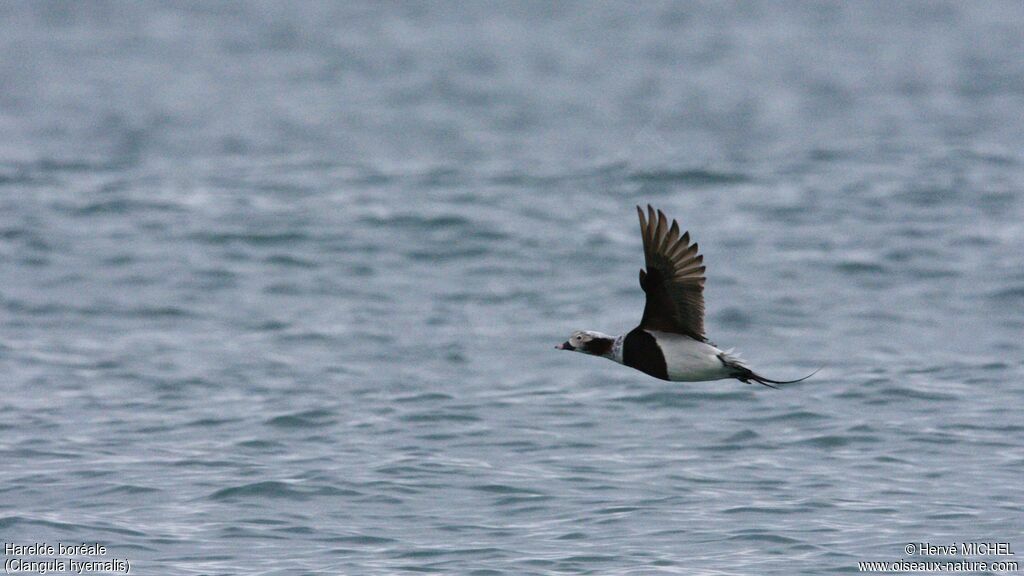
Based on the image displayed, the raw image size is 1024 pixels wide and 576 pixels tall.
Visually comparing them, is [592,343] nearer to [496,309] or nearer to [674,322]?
[674,322]

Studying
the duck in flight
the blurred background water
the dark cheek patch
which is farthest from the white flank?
the blurred background water

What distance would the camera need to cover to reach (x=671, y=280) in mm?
7672

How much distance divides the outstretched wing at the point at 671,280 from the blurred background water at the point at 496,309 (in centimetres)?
121

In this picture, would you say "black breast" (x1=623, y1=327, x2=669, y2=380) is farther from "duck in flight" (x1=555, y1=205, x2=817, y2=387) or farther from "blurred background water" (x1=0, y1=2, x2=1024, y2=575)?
"blurred background water" (x1=0, y1=2, x2=1024, y2=575)

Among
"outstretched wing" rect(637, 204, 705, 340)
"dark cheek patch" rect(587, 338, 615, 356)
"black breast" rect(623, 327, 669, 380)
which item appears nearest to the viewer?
"outstretched wing" rect(637, 204, 705, 340)

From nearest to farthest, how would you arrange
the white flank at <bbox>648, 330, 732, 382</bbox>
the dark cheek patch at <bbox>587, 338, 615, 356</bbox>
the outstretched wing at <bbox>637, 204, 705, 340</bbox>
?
the outstretched wing at <bbox>637, 204, 705, 340</bbox> < the white flank at <bbox>648, 330, 732, 382</bbox> < the dark cheek patch at <bbox>587, 338, 615, 356</bbox>

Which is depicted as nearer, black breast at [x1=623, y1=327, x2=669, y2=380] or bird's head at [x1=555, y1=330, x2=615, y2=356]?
black breast at [x1=623, y1=327, x2=669, y2=380]

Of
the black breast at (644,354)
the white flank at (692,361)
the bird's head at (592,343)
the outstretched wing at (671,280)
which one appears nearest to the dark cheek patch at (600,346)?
the bird's head at (592,343)

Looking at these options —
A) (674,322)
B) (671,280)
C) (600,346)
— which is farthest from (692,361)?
(600,346)

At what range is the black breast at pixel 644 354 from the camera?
306 inches

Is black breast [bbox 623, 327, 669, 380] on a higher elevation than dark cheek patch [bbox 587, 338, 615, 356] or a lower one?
lower

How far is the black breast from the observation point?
7.76 meters

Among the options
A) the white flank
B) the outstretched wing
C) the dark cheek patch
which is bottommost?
the white flank

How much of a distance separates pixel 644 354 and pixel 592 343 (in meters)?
Result: 0.53
